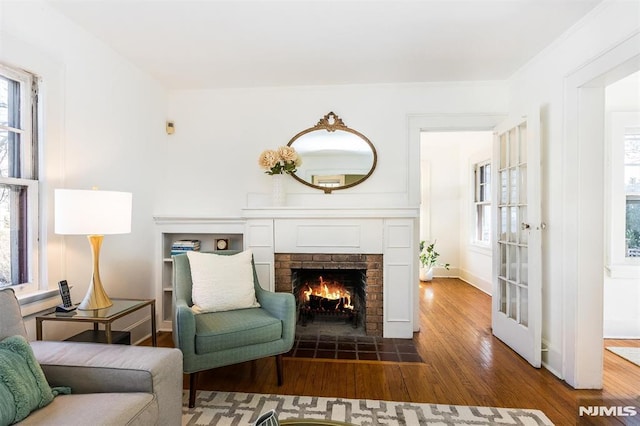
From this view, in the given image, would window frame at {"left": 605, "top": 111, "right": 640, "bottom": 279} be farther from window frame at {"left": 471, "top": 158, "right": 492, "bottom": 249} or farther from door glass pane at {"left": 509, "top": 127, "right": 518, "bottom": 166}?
window frame at {"left": 471, "top": 158, "right": 492, "bottom": 249}

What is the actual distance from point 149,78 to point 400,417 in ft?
11.3

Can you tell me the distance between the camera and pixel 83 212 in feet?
5.73

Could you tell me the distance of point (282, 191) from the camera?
314 cm

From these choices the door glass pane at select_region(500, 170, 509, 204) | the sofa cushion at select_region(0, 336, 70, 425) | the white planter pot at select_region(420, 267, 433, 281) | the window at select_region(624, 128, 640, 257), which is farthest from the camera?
the white planter pot at select_region(420, 267, 433, 281)

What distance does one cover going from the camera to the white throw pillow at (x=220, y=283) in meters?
2.29

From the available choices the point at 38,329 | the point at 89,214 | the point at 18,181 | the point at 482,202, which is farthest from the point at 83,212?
the point at 482,202

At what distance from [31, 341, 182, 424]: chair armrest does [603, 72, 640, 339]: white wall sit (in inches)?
149

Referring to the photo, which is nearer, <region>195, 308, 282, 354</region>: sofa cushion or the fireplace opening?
<region>195, 308, 282, 354</region>: sofa cushion

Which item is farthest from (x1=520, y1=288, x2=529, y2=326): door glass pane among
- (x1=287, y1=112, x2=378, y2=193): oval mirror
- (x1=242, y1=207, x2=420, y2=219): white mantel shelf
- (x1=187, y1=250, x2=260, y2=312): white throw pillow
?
(x1=187, y1=250, x2=260, y2=312): white throw pillow

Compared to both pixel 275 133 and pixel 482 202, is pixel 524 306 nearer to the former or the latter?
pixel 275 133

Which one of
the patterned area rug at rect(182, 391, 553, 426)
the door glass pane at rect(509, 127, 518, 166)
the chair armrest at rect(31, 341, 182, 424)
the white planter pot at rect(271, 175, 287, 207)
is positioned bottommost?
the patterned area rug at rect(182, 391, 553, 426)

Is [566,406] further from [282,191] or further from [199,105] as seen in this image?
[199,105]

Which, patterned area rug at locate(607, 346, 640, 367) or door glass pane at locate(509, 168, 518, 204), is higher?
door glass pane at locate(509, 168, 518, 204)

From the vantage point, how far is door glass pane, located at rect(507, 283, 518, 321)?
2.70 metres
